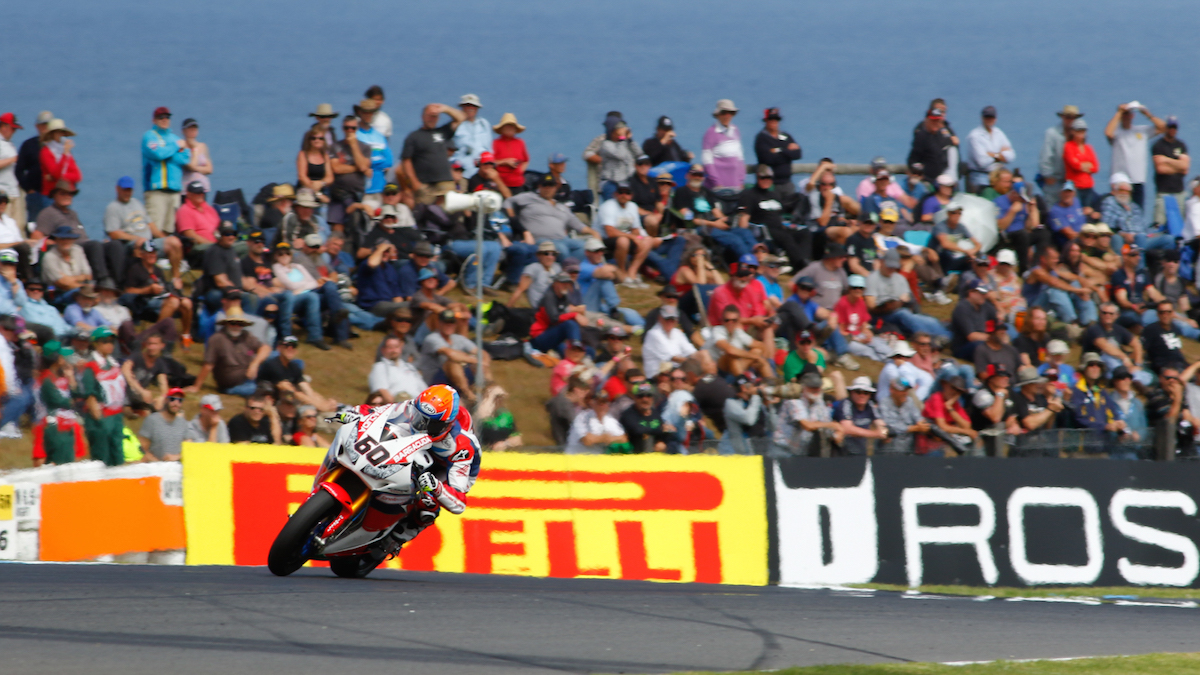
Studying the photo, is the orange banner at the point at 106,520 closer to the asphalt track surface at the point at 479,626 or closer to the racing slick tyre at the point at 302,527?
the asphalt track surface at the point at 479,626

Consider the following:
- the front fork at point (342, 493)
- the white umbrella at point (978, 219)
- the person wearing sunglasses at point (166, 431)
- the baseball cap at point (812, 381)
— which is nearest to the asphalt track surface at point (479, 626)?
the front fork at point (342, 493)

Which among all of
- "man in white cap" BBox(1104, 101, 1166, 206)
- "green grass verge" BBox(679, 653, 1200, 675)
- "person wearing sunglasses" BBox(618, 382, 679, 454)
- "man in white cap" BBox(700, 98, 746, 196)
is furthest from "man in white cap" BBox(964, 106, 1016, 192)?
"green grass verge" BBox(679, 653, 1200, 675)

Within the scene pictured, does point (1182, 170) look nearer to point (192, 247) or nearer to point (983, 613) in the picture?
point (983, 613)

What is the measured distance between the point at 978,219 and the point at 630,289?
467cm

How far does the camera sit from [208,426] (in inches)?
470

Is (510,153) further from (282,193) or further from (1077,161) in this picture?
(1077,161)

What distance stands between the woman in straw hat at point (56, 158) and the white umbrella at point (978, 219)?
1003cm

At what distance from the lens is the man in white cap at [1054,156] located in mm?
18297

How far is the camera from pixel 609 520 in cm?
1184

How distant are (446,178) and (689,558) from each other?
19.4 ft

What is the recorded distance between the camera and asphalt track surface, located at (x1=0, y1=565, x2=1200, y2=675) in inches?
275

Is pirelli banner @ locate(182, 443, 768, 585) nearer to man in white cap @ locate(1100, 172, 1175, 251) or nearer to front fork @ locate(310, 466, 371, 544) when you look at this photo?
front fork @ locate(310, 466, 371, 544)

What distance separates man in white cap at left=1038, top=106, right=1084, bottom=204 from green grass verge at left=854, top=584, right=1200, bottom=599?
7.66 metres

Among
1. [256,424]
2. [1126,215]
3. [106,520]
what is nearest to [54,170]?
[256,424]
